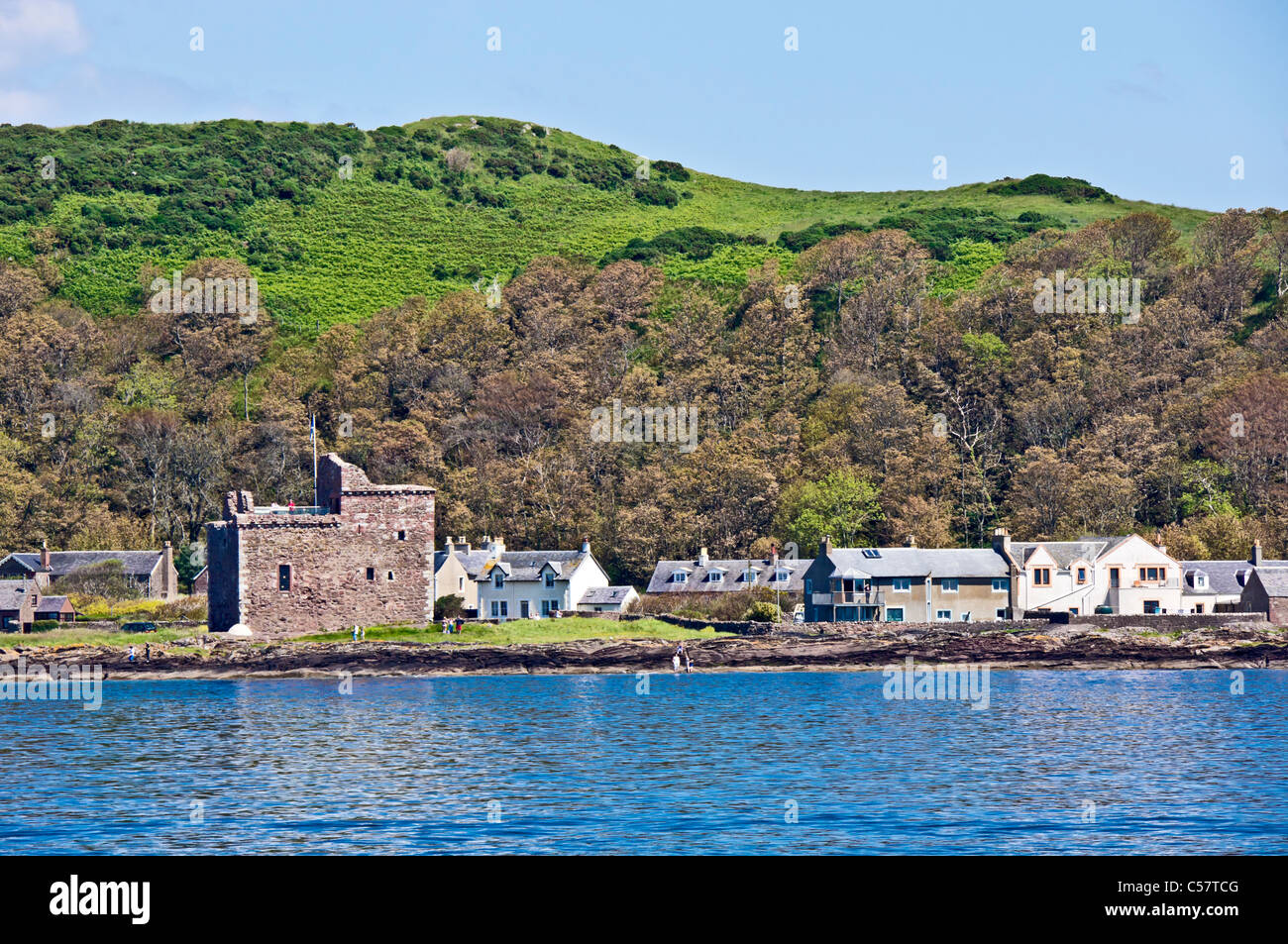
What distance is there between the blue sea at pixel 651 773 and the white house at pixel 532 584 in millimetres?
24474

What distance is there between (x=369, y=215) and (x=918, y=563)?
4515 inches

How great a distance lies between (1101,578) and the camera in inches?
3125

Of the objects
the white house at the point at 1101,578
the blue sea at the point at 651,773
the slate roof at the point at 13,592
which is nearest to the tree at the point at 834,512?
the white house at the point at 1101,578

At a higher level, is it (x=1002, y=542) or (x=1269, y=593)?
(x=1002, y=542)

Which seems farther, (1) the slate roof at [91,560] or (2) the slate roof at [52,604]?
(1) the slate roof at [91,560]

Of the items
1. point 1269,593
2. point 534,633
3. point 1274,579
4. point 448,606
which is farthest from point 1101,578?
point 448,606

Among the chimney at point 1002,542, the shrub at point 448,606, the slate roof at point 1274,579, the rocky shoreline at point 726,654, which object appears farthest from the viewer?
the chimney at point 1002,542

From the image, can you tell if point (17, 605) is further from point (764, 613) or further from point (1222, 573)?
point (1222, 573)

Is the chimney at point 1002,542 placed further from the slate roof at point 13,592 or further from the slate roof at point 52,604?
the slate roof at point 13,592

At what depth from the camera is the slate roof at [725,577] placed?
8419 centimetres

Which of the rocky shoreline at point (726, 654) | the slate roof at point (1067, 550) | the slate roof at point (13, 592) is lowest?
the rocky shoreline at point (726, 654)

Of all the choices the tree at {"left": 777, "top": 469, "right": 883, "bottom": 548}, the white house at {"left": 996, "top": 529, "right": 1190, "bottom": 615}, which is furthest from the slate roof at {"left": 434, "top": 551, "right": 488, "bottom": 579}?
the white house at {"left": 996, "top": 529, "right": 1190, "bottom": 615}
